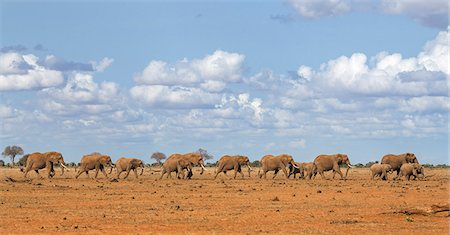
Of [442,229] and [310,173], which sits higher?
[310,173]

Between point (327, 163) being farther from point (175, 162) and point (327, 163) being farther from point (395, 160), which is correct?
point (175, 162)

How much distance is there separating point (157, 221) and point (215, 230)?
3.34 meters

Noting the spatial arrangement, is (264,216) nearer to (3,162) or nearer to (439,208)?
(439,208)

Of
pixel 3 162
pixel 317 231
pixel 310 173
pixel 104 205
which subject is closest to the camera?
pixel 317 231

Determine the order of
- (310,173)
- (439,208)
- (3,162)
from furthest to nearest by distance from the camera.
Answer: (3,162), (310,173), (439,208)

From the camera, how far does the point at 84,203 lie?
36531mm

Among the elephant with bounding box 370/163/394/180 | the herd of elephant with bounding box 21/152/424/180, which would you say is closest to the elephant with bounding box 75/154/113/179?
the herd of elephant with bounding box 21/152/424/180

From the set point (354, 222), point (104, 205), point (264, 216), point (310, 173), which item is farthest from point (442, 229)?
point (310, 173)

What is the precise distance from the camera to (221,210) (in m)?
32.5

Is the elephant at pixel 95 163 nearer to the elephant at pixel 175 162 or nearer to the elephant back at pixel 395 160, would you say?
the elephant at pixel 175 162

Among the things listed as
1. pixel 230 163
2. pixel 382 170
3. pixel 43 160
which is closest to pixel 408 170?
pixel 382 170

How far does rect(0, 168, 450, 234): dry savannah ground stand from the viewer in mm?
25938

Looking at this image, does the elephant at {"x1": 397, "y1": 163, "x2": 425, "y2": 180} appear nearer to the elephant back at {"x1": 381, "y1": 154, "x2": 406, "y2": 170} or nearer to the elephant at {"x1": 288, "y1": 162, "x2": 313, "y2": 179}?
the elephant back at {"x1": 381, "y1": 154, "x2": 406, "y2": 170}

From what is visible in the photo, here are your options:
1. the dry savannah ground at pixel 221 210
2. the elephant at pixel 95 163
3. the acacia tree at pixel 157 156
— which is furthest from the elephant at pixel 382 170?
the acacia tree at pixel 157 156
